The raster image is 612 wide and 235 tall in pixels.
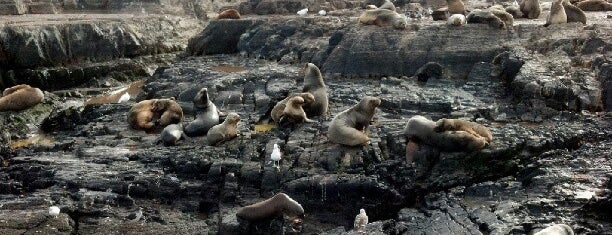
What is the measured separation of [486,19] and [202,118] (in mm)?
9189

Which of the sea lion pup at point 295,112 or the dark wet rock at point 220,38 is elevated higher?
the sea lion pup at point 295,112

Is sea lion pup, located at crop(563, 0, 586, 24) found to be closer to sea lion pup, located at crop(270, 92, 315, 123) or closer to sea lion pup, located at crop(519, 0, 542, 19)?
sea lion pup, located at crop(519, 0, 542, 19)

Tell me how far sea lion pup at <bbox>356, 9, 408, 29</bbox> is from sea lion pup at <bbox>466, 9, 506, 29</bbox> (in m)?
1.91

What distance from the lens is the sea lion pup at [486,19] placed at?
59.1ft

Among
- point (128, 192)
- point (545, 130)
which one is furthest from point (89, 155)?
point (545, 130)

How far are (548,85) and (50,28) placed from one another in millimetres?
14841

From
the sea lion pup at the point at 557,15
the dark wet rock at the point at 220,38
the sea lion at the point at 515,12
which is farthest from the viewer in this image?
the dark wet rock at the point at 220,38

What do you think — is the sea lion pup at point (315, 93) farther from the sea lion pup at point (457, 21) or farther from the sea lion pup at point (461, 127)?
the sea lion pup at point (457, 21)

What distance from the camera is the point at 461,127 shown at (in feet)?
36.4

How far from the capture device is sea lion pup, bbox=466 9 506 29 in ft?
59.1

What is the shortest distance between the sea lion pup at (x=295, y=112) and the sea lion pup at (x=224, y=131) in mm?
1037

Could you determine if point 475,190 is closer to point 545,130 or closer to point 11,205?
point 545,130

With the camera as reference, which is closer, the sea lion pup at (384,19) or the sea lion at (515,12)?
the sea lion pup at (384,19)

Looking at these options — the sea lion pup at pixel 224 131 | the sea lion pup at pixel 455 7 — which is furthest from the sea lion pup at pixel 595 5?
the sea lion pup at pixel 224 131
